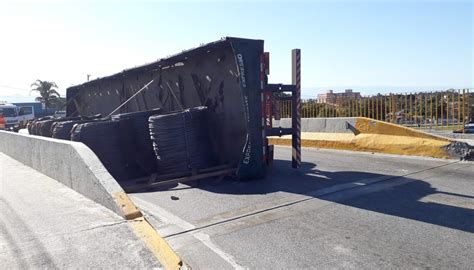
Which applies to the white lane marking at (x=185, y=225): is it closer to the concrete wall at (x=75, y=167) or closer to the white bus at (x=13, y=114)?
the concrete wall at (x=75, y=167)

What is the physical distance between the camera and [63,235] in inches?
183

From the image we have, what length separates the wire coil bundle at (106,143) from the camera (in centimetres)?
840

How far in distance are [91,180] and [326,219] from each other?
11.4 feet

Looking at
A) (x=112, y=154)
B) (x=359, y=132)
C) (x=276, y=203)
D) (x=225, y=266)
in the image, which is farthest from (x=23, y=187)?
(x=359, y=132)

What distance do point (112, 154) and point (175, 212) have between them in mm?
3263

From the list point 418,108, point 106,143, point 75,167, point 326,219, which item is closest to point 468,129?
point 418,108

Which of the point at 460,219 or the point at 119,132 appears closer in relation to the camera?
the point at 460,219

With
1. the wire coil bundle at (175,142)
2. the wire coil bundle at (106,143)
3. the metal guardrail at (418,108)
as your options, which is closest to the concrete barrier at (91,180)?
the wire coil bundle at (106,143)

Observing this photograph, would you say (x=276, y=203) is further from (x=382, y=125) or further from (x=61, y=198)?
→ (x=382, y=125)

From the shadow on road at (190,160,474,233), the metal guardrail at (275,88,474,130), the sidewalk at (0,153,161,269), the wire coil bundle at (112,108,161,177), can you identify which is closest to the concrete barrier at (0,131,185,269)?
the sidewalk at (0,153,161,269)

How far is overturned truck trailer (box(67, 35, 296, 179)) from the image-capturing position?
775 cm

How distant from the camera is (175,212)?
19.2 feet

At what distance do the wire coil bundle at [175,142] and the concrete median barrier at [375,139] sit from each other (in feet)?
18.3

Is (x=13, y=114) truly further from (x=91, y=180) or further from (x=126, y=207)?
(x=126, y=207)
